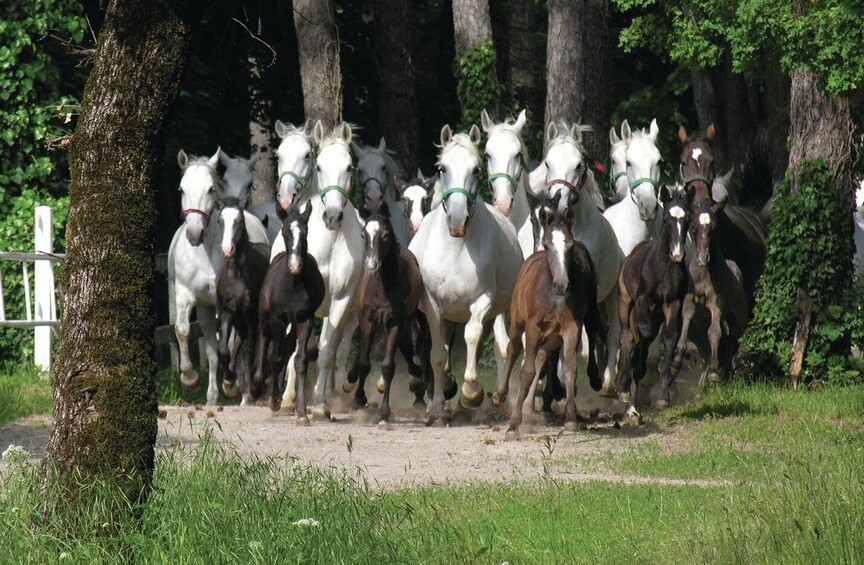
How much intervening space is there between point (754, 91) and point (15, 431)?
1646cm

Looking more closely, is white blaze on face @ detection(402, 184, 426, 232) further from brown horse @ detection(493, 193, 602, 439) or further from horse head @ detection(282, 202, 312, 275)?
brown horse @ detection(493, 193, 602, 439)

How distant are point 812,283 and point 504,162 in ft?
12.3

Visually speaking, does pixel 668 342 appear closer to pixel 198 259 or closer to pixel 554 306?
pixel 554 306

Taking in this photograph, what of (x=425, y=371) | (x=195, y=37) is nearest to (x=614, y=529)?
(x=195, y=37)

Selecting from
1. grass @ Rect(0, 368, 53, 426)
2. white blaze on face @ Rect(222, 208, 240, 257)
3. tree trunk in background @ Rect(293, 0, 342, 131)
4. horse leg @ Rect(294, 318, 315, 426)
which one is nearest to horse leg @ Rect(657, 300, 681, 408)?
horse leg @ Rect(294, 318, 315, 426)

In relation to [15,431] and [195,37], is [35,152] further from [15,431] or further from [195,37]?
[195,37]

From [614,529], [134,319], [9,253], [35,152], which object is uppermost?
[35,152]

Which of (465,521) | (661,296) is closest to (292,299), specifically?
(661,296)

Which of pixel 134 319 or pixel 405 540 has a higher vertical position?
pixel 134 319

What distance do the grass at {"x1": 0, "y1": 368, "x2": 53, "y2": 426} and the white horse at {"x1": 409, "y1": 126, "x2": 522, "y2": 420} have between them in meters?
4.05

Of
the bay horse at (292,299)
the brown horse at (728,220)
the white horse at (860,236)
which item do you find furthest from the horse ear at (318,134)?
the white horse at (860,236)

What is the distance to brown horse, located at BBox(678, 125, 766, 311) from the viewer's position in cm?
1612

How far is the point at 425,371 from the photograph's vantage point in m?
15.7

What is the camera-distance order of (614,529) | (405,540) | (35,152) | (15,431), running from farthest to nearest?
(35,152) → (15,431) → (614,529) → (405,540)
